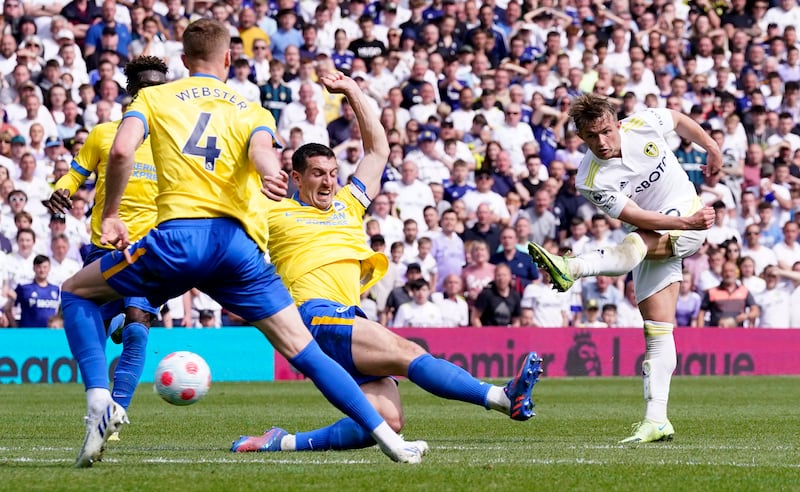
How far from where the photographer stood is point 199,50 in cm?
721

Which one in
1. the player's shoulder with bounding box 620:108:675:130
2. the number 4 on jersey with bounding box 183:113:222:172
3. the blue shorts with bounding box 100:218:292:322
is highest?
the player's shoulder with bounding box 620:108:675:130

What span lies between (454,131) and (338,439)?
46.5ft

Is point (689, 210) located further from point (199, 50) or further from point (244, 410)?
point (244, 410)

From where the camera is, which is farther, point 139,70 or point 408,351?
point 139,70

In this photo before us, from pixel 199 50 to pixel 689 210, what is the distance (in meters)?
4.22

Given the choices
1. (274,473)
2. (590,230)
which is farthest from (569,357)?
(274,473)

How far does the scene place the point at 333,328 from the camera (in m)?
8.48

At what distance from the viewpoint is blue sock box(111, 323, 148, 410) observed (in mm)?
9273

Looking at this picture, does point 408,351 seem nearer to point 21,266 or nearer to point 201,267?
point 201,267

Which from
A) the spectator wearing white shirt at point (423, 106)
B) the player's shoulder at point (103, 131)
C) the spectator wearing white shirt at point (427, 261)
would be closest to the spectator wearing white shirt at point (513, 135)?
the spectator wearing white shirt at point (423, 106)

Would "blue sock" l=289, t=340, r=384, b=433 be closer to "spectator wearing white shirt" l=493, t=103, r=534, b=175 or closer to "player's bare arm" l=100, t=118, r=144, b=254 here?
"player's bare arm" l=100, t=118, r=144, b=254

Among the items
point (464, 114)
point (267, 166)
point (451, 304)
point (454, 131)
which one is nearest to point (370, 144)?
point (267, 166)

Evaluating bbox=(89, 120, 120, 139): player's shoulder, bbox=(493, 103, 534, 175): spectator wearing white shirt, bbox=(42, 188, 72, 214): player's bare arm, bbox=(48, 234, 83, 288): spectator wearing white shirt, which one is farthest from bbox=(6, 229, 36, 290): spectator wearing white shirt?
bbox=(42, 188, 72, 214): player's bare arm

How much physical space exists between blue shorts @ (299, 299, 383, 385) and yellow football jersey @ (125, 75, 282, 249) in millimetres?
1478
